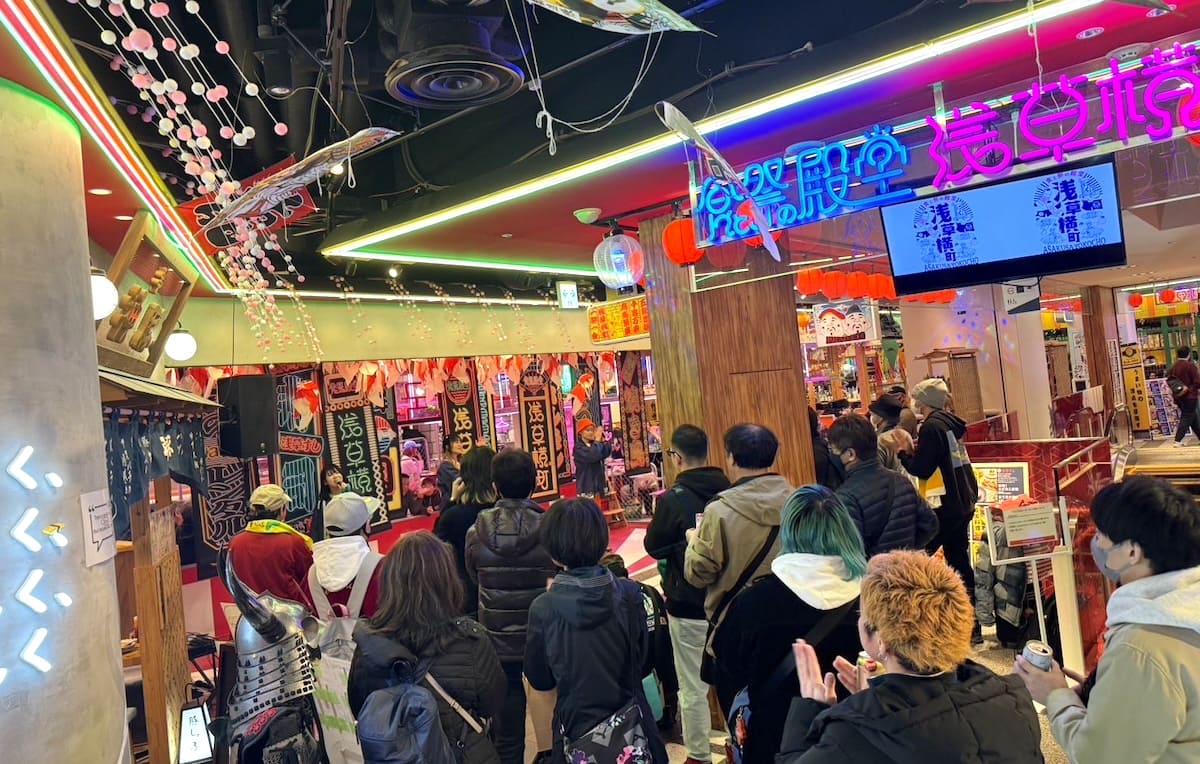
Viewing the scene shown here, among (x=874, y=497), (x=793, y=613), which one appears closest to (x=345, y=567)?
(x=793, y=613)

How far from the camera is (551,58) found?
5.48 m

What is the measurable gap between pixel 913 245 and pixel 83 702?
4.53m

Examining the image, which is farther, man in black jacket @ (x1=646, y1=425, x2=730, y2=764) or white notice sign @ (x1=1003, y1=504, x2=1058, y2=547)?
white notice sign @ (x1=1003, y1=504, x2=1058, y2=547)

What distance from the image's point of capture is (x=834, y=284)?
8320mm

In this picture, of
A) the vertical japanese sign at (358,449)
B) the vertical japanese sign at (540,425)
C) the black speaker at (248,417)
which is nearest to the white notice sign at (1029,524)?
the black speaker at (248,417)

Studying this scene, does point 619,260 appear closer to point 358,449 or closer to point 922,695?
point 922,695

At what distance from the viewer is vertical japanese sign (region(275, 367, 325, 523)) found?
9820mm

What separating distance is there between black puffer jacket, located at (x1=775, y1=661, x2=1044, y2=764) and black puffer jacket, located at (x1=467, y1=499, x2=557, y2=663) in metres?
1.94

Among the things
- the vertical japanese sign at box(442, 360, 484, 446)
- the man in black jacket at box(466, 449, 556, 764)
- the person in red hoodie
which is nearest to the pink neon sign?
the man in black jacket at box(466, 449, 556, 764)

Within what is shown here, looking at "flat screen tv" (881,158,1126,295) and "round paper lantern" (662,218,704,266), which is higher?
"round paper lantern" (662,218,704,266)

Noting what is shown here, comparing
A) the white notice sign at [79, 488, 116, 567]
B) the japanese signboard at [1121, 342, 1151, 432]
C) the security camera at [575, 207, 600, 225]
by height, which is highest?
the security camera at [575, 207, 600, 225]

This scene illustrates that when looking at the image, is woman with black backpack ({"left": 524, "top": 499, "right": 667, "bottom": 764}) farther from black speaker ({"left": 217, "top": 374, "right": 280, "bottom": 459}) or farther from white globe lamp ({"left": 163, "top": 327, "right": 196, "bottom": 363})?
black speaker ({"left": 217, "top": 374, "right": 280, "bottom": 459})

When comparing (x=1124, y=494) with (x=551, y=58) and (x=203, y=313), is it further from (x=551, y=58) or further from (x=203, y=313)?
(x=203, y=313)

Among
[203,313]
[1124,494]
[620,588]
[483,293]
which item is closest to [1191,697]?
[1124,494]
